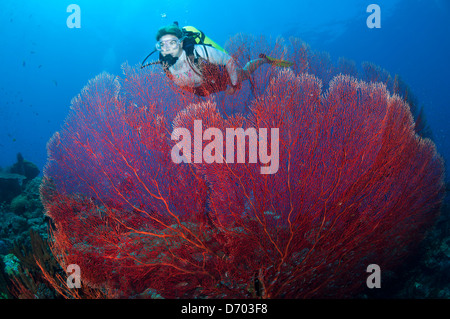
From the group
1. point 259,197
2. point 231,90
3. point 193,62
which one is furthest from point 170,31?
point 259,197

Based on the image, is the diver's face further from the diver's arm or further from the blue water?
the blue water

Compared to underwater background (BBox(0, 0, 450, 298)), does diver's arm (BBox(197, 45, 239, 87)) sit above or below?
below

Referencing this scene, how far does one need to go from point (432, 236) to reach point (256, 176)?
14.6ft

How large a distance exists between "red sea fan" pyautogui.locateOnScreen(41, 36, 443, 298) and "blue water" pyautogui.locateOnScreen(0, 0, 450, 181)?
93.7 ft

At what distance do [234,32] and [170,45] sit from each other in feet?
143

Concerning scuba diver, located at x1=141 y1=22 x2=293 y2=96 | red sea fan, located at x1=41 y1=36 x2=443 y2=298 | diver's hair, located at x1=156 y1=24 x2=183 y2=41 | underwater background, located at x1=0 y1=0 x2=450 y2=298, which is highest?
underwater background, located at x1=0 y1=0 x2=450 y2=298

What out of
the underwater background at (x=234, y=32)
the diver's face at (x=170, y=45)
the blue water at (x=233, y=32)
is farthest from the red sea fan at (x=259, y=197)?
the blue water at (x=233, y=32)

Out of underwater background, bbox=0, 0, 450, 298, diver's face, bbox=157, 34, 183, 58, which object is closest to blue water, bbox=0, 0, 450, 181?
underwater background, bbox=0, 0, 450, 298

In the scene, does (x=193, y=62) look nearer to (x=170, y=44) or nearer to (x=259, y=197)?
(x=170, y=44)

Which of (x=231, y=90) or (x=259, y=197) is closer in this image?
(x=259, y=197)

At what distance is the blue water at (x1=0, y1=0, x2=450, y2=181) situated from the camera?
33.9m

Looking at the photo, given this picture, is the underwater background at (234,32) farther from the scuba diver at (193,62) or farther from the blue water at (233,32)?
the scuba diver at (193,62)

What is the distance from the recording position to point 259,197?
2914mm
